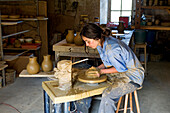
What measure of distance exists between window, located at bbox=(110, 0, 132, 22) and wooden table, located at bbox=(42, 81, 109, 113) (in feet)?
18.7

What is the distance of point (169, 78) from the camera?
17.7 feet

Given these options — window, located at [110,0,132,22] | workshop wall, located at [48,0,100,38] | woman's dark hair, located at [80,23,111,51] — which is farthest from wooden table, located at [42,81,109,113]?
window, located at [110,0,132,22]

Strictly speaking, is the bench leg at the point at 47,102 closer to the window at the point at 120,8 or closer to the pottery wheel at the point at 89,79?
the pottery wheel at the point at 89,79

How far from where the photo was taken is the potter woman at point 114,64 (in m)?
2.57

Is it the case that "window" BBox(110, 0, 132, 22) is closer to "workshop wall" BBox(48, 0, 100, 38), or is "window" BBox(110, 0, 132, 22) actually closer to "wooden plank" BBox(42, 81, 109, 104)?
"workshop wall" BBox(48, 0, 100, 38)

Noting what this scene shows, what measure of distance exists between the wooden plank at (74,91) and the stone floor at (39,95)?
1248 millimetres

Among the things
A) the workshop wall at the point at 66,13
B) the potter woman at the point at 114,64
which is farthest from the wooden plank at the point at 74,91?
the workshop wall at the point at 66,13

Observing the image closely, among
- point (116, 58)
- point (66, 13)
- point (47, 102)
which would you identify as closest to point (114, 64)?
point (116, 58)

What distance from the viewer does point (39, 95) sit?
14.3 ft

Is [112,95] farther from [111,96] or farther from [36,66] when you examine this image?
[36,66]

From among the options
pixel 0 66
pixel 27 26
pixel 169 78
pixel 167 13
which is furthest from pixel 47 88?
pixel 167 13

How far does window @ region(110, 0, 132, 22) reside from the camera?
7.88m

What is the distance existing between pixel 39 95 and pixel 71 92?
2.12 metres

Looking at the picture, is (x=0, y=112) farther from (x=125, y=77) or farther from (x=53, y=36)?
(x=53, y=36)
